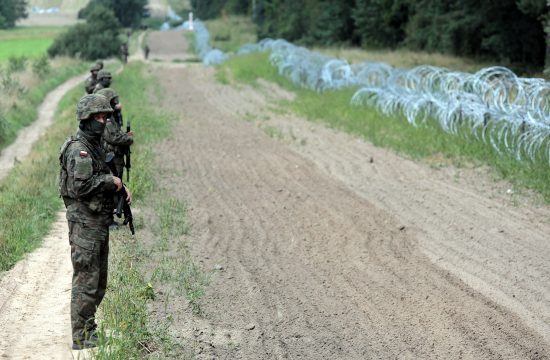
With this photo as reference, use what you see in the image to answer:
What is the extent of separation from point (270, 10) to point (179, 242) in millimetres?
65203

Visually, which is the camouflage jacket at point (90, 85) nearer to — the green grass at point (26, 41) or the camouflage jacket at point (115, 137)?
the camouflage jacket at point (115, 137)

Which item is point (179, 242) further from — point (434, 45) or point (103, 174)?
point (434, 45)

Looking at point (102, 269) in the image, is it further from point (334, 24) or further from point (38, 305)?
point (334, 24)

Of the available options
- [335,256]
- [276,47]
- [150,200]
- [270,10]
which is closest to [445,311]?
[335,256]

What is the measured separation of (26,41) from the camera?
69125 millimetres

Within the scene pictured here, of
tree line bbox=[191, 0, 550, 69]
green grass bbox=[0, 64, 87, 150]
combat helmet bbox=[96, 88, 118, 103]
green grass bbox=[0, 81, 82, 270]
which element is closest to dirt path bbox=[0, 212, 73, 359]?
green grass bbox=[0, 81, 82, 270]

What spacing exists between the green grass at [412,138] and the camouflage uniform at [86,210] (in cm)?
832

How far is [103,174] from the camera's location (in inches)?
286

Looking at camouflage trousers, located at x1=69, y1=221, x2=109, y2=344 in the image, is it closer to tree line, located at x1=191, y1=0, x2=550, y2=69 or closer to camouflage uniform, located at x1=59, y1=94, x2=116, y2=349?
camouflage uniform, located at x1=59, y1=94, x2=116, y2=349

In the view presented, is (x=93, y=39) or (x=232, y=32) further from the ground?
(x=93, y=39)

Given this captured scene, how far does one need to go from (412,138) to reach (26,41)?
183ft

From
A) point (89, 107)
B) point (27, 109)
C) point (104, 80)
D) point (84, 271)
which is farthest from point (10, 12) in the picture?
point (84, 271)

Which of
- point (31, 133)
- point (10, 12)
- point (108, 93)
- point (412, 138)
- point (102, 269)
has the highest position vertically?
point (108, 93)

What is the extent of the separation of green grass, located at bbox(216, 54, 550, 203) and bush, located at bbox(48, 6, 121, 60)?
1203 inches
